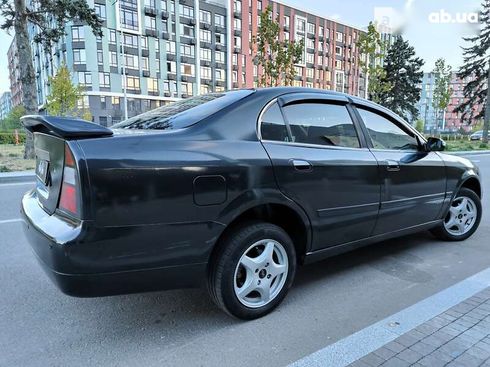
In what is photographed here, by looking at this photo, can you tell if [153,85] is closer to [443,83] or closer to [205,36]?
[205,36]

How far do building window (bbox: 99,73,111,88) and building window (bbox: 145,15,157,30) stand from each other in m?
8.52

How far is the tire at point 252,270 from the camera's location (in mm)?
2479

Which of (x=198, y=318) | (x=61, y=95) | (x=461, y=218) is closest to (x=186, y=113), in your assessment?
(x=198, y=318)

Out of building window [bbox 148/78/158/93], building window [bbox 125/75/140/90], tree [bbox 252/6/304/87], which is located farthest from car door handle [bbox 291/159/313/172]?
building window [bbox 148/78/158/93]

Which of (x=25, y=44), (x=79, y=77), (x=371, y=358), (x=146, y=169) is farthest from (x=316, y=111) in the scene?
(x=79, y=77)

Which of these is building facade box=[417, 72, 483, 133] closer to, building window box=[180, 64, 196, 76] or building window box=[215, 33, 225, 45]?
building window box=[215, 33, 225, 45]

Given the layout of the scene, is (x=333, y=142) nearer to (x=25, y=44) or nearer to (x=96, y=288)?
(x=96, y=288)

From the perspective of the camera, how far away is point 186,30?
51750mm

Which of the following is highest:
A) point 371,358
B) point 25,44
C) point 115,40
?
point 115,40

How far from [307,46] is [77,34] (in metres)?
37.9

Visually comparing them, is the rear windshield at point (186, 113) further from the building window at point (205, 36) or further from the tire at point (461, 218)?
the building window at point (205, 36)

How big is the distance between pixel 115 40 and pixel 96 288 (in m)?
49.6

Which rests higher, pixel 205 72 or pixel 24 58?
pixel 205 72

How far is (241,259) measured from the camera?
Answer: 255cm
